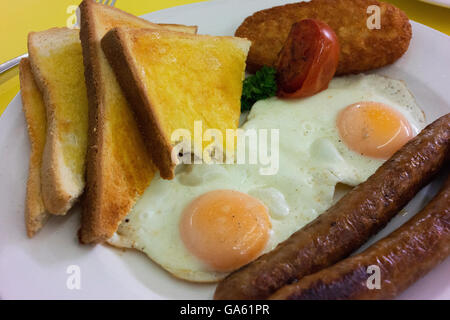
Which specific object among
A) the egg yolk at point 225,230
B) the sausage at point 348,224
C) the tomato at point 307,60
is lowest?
the egg yolk at point 225,230

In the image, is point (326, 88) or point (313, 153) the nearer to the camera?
point (313, 153)

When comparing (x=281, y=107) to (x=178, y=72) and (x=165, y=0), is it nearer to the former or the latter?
(x=178, y=72)

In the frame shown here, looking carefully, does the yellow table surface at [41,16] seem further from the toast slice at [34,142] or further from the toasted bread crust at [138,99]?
the toasted bread crust at [138,99]

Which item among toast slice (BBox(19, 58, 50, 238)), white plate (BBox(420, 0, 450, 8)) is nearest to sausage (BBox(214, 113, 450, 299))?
toast slice (BBox(19, 58, 50, 238))

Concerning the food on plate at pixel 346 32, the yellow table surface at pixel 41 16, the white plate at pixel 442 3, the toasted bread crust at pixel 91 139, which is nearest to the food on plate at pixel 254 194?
the toasted bread crust at pixel 91 139

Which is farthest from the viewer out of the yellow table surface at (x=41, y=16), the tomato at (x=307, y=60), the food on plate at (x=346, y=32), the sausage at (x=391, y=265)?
the yellow table surface at (x=41, y=16)
